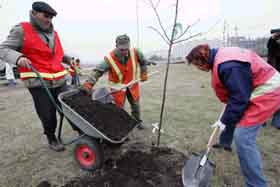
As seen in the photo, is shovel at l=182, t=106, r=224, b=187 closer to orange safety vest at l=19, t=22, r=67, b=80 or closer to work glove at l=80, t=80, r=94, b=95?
work glove at l=80, t=80, r=94, b=95

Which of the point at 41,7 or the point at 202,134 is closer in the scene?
the point at 41,7

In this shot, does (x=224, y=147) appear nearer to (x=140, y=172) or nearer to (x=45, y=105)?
(x=140, y=172)

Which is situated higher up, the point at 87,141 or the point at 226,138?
the point at 87,141

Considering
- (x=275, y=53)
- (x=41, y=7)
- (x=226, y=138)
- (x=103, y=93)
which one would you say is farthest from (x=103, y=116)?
(x=275, y=53)

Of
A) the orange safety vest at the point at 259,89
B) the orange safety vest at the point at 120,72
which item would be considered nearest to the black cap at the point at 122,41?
the orange safety vest at the point at 120,72

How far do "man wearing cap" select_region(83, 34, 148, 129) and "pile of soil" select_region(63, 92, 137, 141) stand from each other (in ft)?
0.91

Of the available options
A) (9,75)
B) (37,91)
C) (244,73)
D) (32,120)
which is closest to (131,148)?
(37,91)

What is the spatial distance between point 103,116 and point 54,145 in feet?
3.51

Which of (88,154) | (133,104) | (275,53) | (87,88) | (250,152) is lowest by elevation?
(88,154)

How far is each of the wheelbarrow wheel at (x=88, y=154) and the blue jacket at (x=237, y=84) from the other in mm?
1377

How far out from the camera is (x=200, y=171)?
5.35 ft

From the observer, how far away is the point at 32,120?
4230 mm

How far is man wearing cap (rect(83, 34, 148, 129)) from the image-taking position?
2.64 metres

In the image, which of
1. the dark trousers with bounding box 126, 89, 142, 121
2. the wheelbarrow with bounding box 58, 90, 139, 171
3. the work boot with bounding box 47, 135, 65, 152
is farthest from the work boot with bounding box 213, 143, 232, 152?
the work boot with bounding box 47, 135, 65, 152
